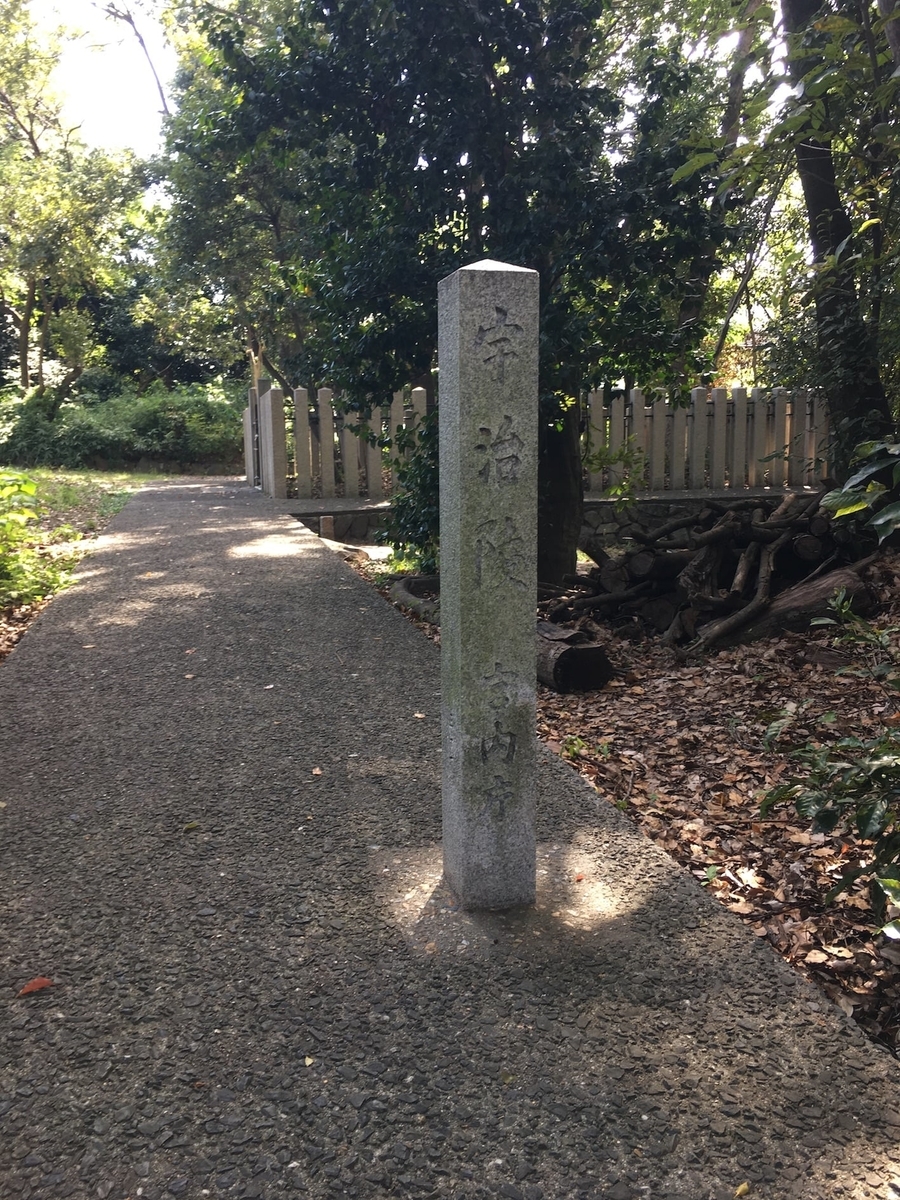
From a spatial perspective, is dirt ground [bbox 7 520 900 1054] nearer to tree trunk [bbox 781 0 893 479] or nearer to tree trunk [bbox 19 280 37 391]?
tree trunk [bbox 781 0 893 479]

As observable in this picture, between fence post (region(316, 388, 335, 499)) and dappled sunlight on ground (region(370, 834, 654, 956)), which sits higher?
fence post (region(316, 388, 335, 499))

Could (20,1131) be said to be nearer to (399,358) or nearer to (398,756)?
(398,756)

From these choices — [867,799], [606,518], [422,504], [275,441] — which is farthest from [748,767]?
[275,441]

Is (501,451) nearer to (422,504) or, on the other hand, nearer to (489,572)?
(489,572)

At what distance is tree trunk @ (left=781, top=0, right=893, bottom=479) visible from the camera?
729cm

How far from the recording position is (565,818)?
11.7 feet

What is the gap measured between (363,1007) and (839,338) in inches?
261

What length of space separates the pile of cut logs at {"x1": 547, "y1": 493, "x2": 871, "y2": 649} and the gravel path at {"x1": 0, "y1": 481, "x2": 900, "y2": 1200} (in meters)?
2.60

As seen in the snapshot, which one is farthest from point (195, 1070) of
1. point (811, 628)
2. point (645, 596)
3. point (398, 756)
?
point (645, 596)

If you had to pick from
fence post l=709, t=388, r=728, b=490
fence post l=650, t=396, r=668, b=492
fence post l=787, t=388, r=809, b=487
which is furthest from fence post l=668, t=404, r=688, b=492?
fence post l=787, t=388, r=809, b=487

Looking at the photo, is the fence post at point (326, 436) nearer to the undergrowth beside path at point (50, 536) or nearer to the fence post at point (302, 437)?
the fence post at point (302, 437)

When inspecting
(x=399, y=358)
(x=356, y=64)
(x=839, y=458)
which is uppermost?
(x=356, y=64)

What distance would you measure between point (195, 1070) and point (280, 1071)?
0.64 ft

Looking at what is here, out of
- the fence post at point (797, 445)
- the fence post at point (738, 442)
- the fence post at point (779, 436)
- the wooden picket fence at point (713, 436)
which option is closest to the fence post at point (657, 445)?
the wooden picket fence at point (713, 436)
